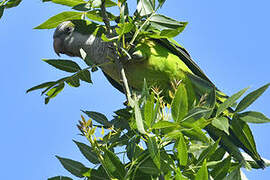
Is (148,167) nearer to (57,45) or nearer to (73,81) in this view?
(73,81)

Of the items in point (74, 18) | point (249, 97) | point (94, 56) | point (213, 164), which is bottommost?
point (213, 164)

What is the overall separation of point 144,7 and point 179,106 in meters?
0.87

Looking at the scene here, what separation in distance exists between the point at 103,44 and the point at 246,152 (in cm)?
136

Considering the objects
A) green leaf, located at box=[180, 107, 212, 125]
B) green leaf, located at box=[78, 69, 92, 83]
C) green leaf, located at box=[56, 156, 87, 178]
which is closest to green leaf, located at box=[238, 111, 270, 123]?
green leaf, located at box=[180, 107, 212, 125]

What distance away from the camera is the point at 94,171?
1576 mm

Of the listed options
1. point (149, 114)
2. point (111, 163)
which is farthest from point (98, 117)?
point (149, 114)

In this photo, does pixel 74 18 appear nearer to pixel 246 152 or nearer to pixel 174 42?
pixel 174 42

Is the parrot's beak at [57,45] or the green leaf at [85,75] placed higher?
the parrot's beak at [57,45]

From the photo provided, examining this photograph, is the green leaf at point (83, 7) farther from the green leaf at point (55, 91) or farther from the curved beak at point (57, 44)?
the curved beak at point (57, 44)

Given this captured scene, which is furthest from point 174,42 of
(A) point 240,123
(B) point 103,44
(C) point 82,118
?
(C) point 82,118

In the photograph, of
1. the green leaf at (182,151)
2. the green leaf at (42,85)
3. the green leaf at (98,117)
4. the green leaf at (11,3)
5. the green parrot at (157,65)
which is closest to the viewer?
the green leaf at (182,151)

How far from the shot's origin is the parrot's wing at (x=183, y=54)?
2978mm

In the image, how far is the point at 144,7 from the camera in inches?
80.8

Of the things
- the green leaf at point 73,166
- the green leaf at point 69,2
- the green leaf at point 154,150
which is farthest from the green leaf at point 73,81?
the green leaf at point 154,150
